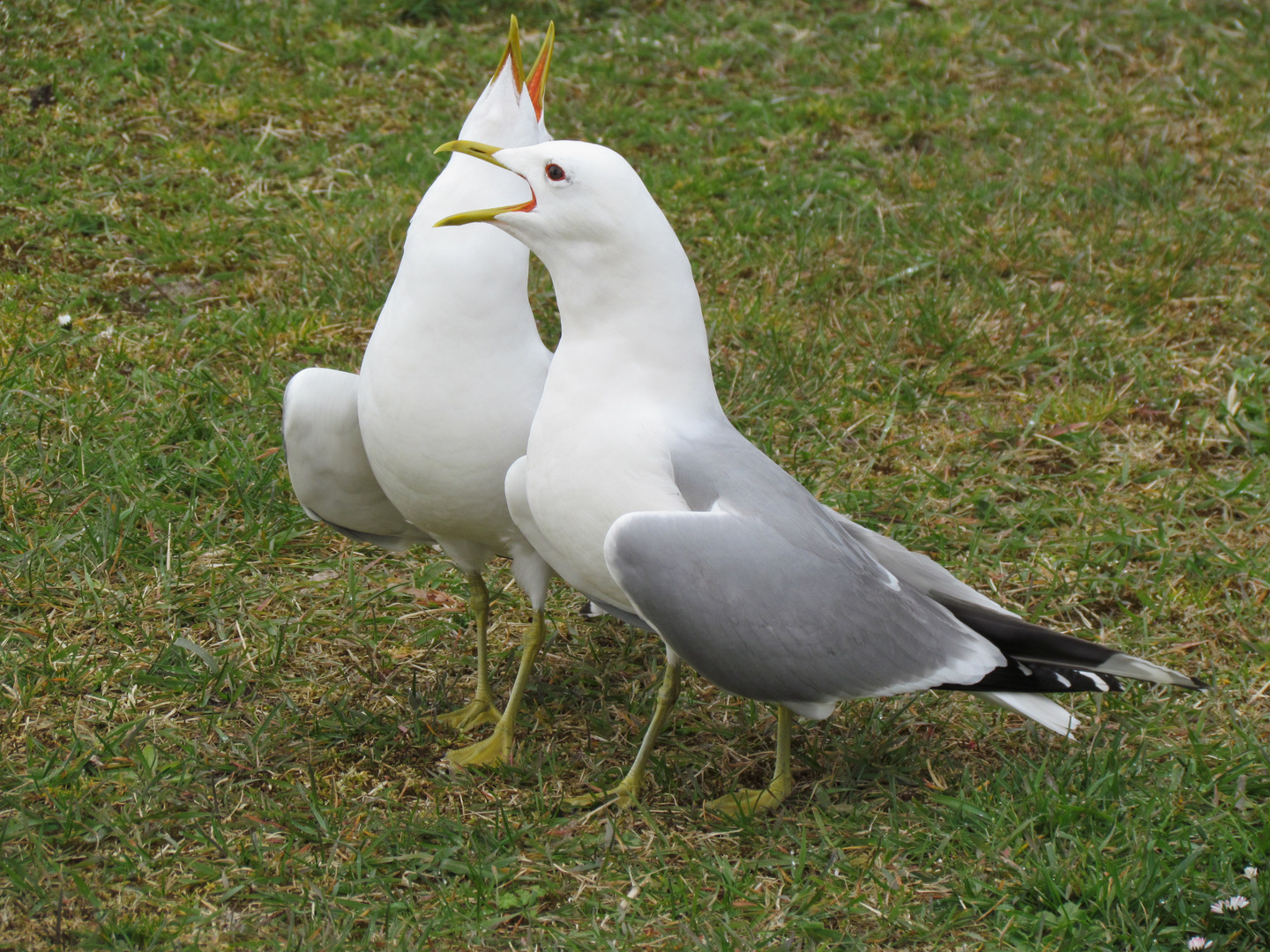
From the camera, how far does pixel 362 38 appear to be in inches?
237

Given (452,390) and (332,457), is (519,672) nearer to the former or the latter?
(332,457)

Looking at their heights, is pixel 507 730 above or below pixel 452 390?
below

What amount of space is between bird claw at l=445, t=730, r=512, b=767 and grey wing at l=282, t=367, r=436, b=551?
1.67 feet

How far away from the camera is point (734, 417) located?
13.5 feet

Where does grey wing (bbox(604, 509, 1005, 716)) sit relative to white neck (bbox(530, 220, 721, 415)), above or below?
below

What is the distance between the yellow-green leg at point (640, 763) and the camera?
2.79m

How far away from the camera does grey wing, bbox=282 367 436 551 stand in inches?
112

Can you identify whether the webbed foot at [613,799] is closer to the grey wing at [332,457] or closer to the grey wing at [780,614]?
the grey wing at [780,614]

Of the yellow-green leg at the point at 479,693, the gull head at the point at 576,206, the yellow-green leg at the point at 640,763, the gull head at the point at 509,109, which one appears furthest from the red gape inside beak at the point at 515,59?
the yellow-green leg at the point at 640,763

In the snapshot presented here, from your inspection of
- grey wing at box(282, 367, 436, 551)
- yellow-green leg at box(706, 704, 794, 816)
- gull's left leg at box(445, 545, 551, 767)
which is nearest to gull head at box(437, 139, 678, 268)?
grey wing at box(282, 367, 436, 551)

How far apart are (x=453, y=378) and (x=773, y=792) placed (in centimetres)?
113

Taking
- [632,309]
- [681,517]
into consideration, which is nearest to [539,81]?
[632,309]

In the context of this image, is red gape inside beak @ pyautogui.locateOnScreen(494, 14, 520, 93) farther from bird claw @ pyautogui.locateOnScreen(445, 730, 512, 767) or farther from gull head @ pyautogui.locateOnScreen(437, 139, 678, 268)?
bird claw @ pyautogui.locateOnScreen(445, 730, 512, 767)

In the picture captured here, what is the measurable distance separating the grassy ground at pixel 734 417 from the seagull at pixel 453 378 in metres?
0.53
